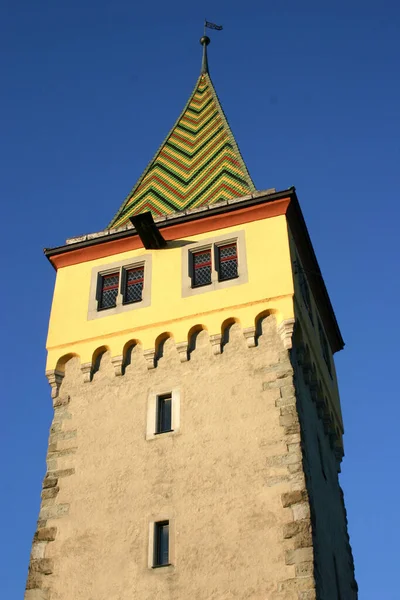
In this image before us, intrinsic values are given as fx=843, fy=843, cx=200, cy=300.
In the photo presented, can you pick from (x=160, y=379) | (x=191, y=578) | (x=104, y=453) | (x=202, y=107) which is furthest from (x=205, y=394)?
(x=202, y=107)

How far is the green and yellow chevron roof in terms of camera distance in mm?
19391

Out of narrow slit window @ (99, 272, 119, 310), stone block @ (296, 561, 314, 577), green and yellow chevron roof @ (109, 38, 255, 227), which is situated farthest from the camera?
green and yellow chevron roof @ (109, 38, 255, 227)

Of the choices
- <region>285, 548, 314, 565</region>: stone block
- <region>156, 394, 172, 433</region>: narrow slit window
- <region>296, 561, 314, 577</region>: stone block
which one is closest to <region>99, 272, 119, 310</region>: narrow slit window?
<region>156, 394, 172, 433</region>: narrow slit window

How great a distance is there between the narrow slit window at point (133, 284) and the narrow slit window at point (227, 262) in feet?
5.56

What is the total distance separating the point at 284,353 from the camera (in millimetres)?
14766

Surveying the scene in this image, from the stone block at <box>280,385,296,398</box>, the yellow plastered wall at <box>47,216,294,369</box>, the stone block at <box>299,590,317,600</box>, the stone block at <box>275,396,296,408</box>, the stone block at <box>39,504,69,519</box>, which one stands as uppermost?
the yellow plastered wall at <box>47,216,294,369</box>

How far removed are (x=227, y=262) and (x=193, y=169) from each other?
5229 mm

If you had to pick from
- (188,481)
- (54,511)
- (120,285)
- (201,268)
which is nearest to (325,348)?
(201,268)

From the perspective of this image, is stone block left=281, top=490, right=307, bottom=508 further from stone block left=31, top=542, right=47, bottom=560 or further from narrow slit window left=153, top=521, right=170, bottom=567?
stone block left=31, top=542, right=47, bottom=560

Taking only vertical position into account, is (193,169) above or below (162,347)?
above

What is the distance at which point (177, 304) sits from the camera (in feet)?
53.3

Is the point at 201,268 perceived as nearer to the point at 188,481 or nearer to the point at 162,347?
the point at 162,347

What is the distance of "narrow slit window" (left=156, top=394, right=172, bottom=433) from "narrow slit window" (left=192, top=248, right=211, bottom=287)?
2534mm

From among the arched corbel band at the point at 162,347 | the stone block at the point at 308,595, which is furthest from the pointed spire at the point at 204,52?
the stone block at the point at 308,595
